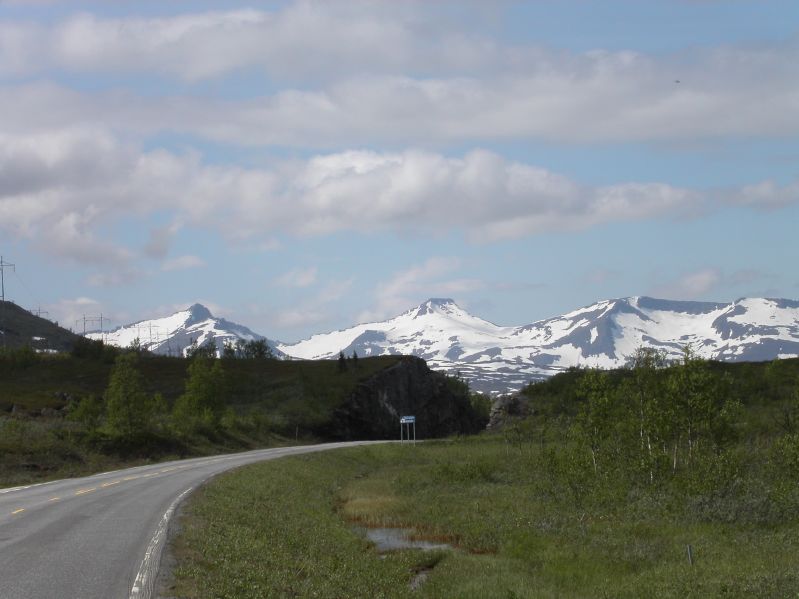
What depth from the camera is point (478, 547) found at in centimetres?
2700

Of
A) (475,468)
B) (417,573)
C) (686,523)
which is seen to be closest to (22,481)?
(475,468)

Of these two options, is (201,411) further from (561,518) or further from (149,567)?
(149,567)

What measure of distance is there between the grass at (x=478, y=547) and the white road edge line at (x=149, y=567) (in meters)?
0.46

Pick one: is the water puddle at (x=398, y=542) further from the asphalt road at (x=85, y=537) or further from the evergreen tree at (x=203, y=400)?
the evergreen tree at (x=203, y=400)

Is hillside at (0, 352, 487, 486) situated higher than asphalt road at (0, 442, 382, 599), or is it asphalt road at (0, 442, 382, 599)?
hillside at (0, 352, 487, 486)

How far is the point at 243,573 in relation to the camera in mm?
17922

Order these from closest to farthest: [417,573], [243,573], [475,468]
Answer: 1. [243,573]
2. [417,573]
3. [475,468]

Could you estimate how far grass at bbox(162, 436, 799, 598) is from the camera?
18.9 metres

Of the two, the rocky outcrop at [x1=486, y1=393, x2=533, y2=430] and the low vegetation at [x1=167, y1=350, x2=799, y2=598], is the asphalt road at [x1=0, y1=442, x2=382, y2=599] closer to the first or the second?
the low vegetation at [x1=167, y1=350, x2=799, y2=598]

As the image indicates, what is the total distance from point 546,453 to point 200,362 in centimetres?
5440

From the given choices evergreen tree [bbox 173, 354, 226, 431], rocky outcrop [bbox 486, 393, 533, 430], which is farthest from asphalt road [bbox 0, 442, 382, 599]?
rocky outcrop [bbox 486, 393, 533, 430]

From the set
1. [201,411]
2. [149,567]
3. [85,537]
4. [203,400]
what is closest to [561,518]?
[85,537]

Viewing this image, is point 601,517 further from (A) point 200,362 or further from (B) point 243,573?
(A) point 200,362

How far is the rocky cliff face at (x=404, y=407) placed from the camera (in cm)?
12038
